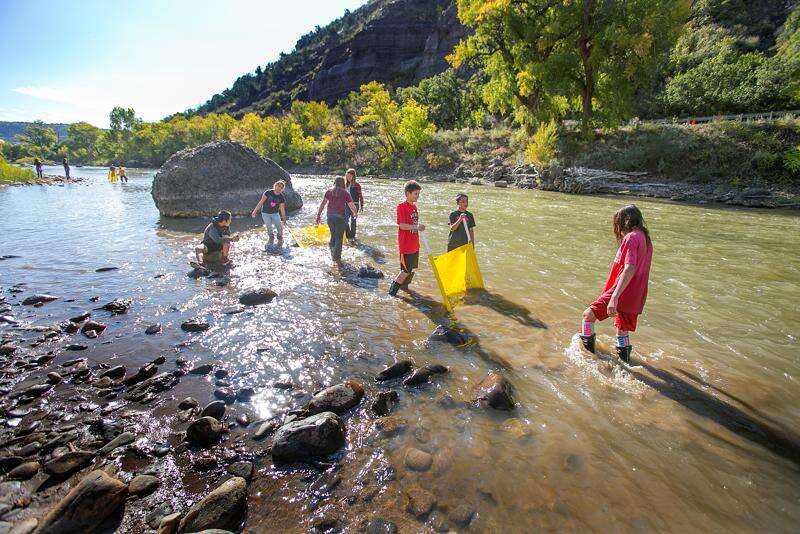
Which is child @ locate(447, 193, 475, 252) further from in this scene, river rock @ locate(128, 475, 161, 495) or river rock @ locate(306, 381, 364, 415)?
river rock @ locate(128, 475, 161, 495)

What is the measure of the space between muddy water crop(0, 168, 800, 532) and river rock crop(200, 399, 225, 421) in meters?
0.31

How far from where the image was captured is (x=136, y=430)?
12.6 feet

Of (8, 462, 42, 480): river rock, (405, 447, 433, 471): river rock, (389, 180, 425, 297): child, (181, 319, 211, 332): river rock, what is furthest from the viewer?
(389, 180, 425, 297): child

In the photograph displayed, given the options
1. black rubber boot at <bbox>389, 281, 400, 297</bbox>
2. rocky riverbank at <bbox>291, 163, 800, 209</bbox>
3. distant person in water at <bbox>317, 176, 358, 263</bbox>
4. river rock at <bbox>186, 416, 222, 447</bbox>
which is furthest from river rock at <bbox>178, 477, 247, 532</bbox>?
rocky riverbank at <bbox>291, 163, 800, 209</bbox>

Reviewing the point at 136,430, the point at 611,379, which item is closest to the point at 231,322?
the point at 136,430

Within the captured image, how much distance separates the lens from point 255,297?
7262 mm

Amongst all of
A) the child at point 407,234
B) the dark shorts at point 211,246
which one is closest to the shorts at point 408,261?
the child at point 407,234

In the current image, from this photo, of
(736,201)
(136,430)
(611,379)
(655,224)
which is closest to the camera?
(136,430)

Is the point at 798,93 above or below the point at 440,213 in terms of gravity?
above

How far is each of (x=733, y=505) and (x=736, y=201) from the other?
25437mm

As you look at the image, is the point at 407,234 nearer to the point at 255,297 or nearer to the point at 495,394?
the point at 255,297

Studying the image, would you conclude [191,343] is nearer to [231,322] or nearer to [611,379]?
[231,322]

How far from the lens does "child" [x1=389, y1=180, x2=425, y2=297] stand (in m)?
7.12

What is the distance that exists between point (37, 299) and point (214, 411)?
577 cm
